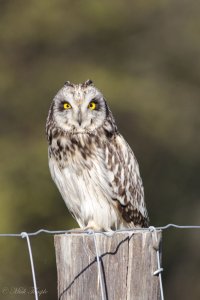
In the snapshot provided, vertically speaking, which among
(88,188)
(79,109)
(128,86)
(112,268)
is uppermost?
(128,86)

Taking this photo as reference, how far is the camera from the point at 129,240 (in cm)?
361

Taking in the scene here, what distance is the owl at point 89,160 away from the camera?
5371 millimetres

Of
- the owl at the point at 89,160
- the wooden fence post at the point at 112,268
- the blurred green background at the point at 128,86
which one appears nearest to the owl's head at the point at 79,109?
the owl at the point at 89,160

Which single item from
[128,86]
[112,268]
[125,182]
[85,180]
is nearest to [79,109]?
[85,180]

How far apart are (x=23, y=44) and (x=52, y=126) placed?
7385mm

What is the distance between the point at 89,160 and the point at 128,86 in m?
7.19

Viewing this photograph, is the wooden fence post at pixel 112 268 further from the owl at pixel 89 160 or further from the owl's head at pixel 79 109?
the owl's head at pixel 79 109

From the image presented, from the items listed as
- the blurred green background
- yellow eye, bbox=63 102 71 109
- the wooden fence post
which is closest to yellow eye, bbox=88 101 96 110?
yellow eye, bbox=63 102 71 109

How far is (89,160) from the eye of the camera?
538 cm

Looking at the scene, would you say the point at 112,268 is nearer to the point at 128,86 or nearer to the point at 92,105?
the point at 92,105

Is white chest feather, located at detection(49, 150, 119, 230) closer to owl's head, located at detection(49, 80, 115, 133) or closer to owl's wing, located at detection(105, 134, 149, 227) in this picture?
owl's wing, located at detection(105, 134, 149, 227)

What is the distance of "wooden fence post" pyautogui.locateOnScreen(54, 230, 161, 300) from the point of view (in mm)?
3547

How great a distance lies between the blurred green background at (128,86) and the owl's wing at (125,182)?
19.1 ft

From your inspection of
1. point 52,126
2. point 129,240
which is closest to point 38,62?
point 52,126
